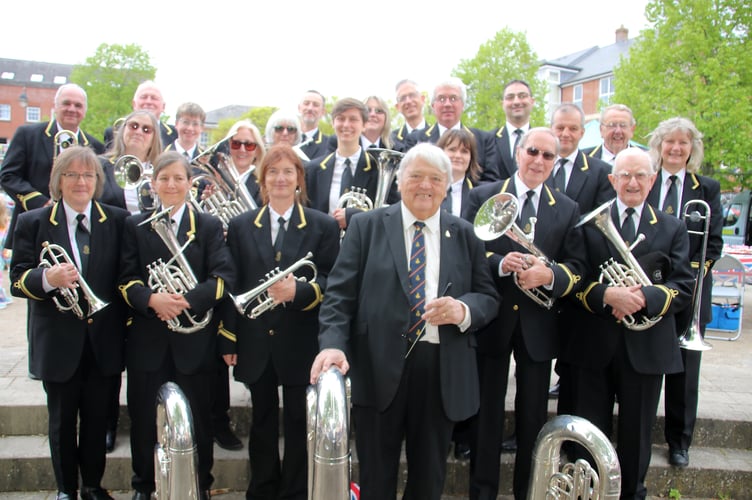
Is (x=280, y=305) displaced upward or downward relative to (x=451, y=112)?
downward

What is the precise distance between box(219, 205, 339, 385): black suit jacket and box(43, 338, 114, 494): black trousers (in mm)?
863

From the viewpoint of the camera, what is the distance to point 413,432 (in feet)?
10.5

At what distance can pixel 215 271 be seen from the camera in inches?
148

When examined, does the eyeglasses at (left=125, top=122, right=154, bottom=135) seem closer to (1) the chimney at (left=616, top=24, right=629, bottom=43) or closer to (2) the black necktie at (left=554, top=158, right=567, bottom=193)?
(2) the black necktie at (left=554, top=158, right=567, bottom=193)

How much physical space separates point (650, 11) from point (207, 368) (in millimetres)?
21832

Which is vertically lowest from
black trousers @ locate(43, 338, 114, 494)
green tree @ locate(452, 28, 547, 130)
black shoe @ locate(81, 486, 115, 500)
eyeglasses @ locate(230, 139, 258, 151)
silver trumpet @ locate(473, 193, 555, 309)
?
black shoe @ locate(81, 486, 115, 500)

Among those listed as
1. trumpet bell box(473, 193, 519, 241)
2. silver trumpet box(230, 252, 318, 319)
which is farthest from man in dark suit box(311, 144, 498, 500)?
silver trumpet box(230, 252, 318, 319)

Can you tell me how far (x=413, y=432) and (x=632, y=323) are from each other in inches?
63.4

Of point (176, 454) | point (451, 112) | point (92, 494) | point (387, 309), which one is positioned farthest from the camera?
point (451, 112)

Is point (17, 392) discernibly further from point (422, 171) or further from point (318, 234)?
point (422, 171)

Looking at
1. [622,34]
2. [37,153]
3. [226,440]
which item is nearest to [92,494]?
[226,440]

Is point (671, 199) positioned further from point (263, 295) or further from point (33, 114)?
point (33, 114)

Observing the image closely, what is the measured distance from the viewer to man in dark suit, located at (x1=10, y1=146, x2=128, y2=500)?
3662 mm

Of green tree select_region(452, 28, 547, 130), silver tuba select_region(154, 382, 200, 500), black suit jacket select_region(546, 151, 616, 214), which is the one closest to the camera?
silver tuba select_region(154, 382, 200, 500)
